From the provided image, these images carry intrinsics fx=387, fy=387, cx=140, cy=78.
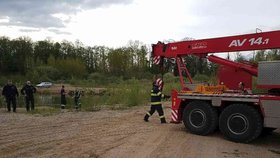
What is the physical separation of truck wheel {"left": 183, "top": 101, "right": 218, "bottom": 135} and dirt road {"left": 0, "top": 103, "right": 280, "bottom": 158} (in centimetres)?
29

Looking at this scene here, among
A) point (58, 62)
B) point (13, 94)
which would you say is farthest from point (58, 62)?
point (13, 94)

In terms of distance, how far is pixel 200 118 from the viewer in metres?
11.7

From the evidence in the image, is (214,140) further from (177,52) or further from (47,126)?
(47,126)

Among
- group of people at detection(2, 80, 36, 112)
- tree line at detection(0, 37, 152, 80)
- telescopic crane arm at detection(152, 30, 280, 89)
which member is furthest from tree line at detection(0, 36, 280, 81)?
telescopic crane arm at detection(152, 30, 280, 89)

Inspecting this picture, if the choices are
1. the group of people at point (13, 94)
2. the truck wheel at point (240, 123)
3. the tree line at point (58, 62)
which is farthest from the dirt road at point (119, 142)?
the tree line at point (58, 62)

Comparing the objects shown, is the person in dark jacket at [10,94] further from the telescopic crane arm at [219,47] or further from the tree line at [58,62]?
the tree line at [58,62]

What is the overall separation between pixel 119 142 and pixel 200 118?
2.73 metres

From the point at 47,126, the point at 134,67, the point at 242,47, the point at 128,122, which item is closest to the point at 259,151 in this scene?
the point at 242,47

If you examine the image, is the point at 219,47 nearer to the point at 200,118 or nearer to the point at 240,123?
the point at 200,118

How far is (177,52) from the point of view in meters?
13.3

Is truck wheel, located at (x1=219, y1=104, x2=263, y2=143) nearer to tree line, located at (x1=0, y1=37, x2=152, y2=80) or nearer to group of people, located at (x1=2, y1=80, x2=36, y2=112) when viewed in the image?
group of people, located at (x1=2, y1=80, x2=36, y2=112)

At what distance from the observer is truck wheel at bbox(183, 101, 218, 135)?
1146 centimetres

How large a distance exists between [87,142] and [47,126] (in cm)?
378

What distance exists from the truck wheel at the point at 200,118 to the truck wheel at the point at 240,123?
0.39m
